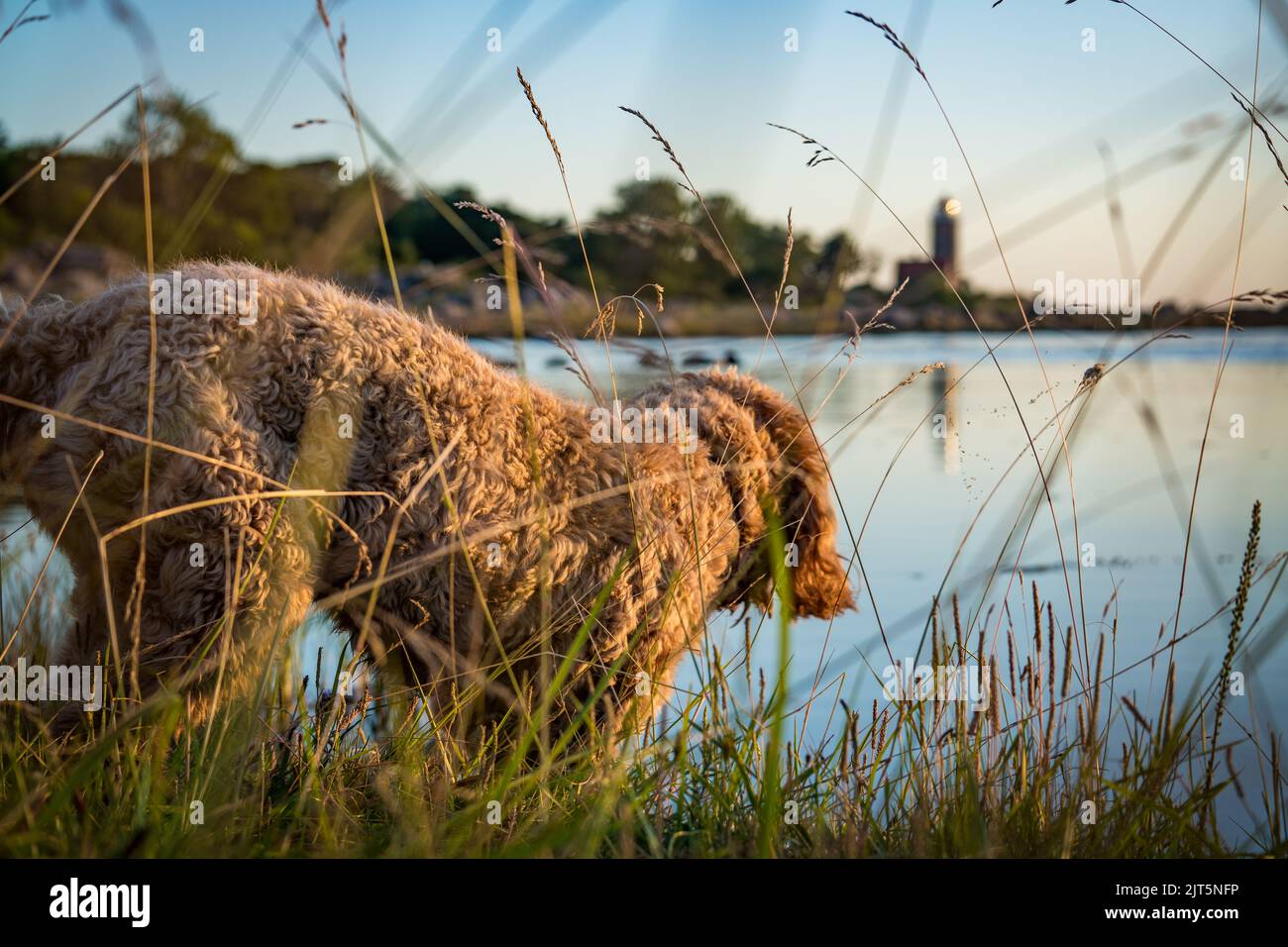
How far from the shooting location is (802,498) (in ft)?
13.4

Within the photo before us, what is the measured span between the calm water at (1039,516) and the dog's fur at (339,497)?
312 mm

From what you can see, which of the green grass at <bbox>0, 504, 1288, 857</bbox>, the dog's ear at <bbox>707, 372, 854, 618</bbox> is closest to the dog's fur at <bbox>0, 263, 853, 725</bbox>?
the green grass at <bbox>0, 504, 1288, 857</bbox>

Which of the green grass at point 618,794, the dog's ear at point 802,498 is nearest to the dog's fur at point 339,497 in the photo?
the green grass at point 618,794

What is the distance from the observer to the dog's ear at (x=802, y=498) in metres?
4.07

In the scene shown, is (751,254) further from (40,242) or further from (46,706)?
(46,706)

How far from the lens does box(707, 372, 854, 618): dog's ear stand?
4.07 m

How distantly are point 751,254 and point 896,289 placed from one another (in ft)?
81.2

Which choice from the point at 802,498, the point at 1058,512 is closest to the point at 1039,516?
the point at 802,498

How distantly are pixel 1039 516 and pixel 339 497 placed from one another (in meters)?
3.74

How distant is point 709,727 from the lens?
9.36ft

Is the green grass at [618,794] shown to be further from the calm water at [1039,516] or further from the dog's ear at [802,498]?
the dog's ear at [802,498]

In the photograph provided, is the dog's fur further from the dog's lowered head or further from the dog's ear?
the dog's ear

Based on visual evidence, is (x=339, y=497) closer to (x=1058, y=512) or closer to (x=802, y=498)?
(x=802, y=498)
